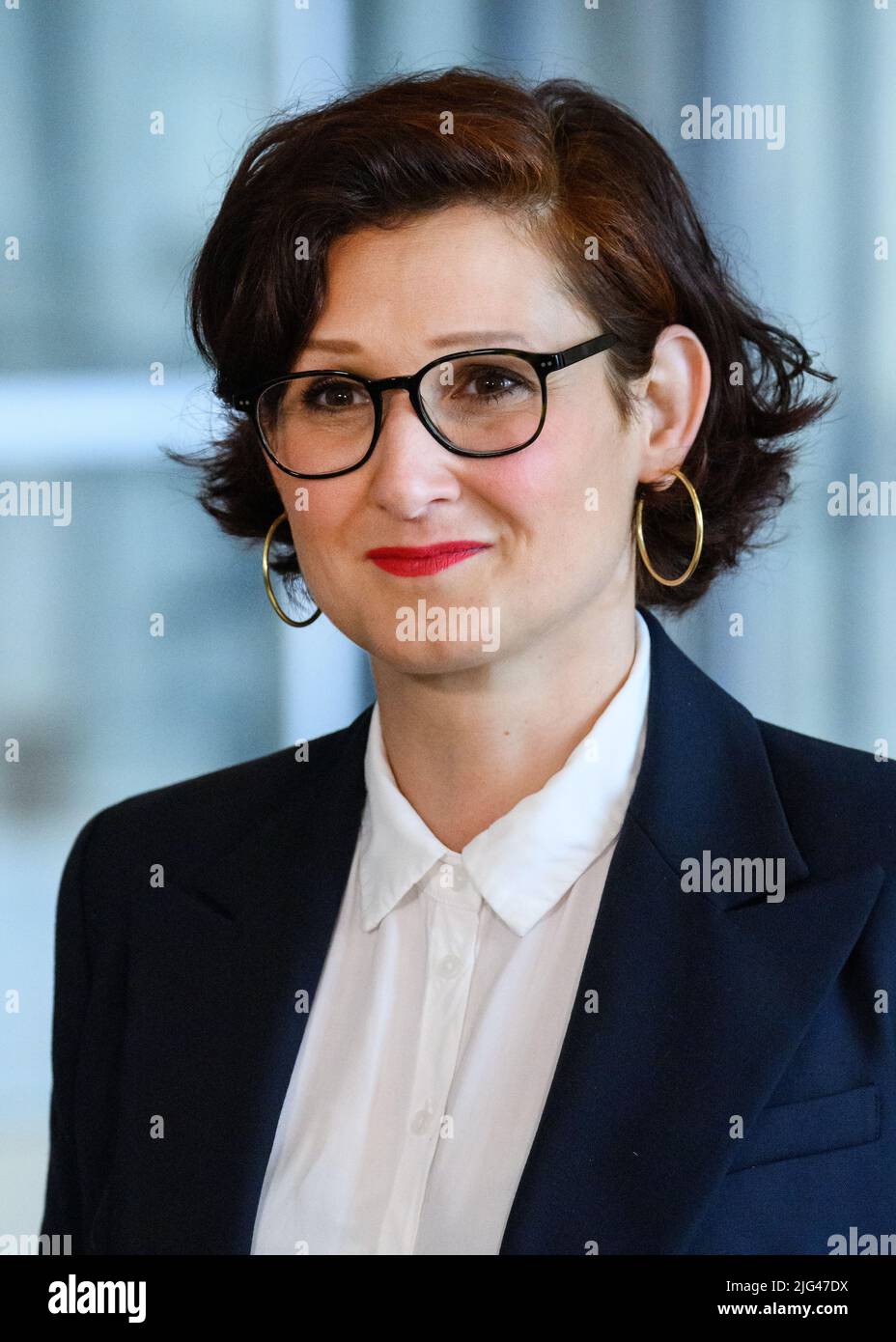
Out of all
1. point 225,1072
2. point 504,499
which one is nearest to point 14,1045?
point 225,1072

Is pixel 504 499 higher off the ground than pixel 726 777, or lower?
higher

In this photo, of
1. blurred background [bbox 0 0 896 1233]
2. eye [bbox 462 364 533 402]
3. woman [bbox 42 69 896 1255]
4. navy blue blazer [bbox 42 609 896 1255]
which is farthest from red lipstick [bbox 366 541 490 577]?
blurred background [bbox 0 0 896 1233]

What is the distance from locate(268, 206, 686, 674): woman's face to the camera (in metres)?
1.17

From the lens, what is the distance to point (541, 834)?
1247 mm

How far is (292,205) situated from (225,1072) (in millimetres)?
771

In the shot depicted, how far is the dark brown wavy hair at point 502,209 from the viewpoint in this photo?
1.19 meters

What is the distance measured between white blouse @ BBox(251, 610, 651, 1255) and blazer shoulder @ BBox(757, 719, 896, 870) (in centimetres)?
14

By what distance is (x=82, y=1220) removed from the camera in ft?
4.82

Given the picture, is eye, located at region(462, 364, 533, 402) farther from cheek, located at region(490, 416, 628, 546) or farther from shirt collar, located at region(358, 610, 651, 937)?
shirt collar, located at region(358, 610, 651, 937)

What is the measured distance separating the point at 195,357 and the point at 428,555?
87cm

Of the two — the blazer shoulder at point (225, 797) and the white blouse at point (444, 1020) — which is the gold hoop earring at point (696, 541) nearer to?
the white blouse at point (444, 1020)

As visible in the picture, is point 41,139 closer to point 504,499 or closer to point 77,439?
point 77,439

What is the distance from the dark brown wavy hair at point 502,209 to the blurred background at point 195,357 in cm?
37

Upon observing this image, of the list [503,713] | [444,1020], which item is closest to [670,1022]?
[444,1020]
